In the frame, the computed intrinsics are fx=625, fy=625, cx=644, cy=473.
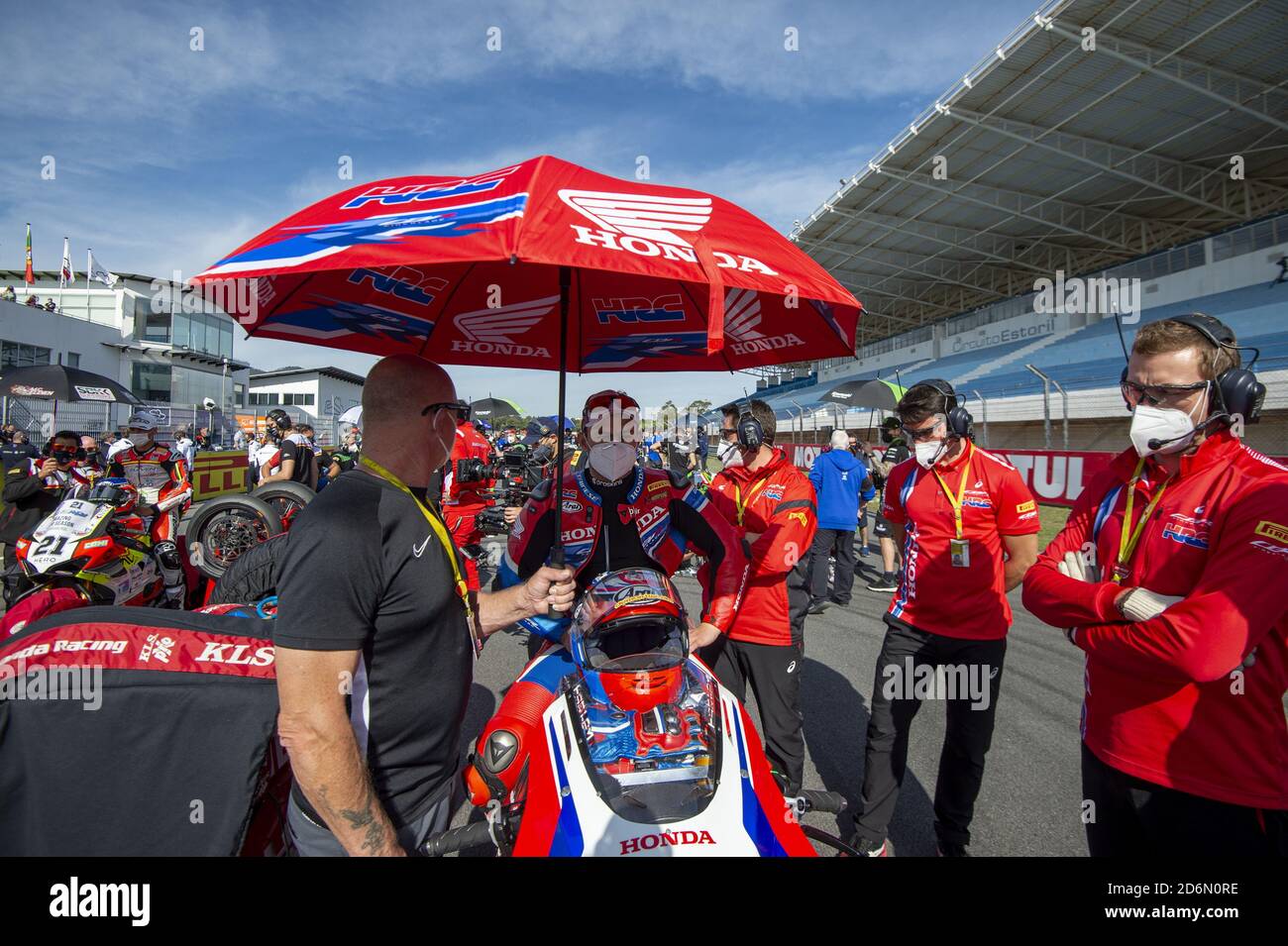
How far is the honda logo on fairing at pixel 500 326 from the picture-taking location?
2.61 metres

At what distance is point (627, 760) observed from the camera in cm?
176

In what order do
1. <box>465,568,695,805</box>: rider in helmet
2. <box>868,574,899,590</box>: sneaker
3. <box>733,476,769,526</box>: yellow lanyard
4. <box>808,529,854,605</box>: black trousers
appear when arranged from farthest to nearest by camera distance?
<box>868,574,899,590</box>: sneaker
<box>808,529,854,605</box>: black trousers
<box>733,476,769,526</box>: yellow lanyard
<box>465,568,695,805</box>: rider in helmet

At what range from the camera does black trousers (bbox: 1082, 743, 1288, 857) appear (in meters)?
1.51

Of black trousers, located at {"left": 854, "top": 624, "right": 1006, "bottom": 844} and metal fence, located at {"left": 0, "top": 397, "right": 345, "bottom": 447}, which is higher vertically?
metal fence, located at {"left": 0, "top": 397, "right": 345, "bottom": 447}

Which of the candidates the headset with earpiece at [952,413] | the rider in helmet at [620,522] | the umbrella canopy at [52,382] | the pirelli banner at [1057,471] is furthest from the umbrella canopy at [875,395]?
the umbrella canopy at [52,382]

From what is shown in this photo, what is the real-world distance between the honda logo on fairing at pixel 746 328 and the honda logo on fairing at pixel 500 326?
73cm

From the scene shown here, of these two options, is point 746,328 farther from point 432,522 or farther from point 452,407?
point 432,522

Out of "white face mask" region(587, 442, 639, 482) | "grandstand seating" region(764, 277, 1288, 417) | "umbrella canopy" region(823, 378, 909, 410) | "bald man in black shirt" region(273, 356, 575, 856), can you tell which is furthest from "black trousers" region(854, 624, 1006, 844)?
"grandstand seating" region(764, 277, 1288, 417)

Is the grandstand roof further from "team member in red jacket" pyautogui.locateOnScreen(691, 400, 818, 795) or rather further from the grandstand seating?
"team member in red jacket" pyautogui.locateOnScreen(691, 400, 818, 795)

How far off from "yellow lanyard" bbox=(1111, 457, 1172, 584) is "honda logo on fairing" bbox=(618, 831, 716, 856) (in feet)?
4.32

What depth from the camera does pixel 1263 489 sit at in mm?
1521

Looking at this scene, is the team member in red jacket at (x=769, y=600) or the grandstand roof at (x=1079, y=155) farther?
the grandstand roof at (x=1079, y=155)

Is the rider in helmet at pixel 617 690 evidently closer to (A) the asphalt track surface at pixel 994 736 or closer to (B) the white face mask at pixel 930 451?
(A) the asphalt track surface at pixel 994 736

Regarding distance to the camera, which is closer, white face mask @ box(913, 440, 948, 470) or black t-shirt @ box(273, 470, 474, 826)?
black t-shirt @ box(273, 470, 474, 826)
